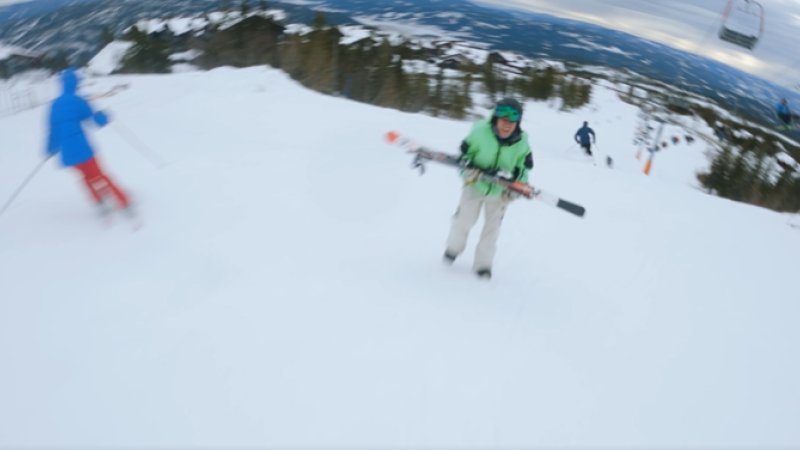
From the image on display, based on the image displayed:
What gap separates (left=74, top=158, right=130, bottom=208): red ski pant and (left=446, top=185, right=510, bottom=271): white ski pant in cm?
366

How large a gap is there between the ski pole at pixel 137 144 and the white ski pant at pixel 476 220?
16.0 ft

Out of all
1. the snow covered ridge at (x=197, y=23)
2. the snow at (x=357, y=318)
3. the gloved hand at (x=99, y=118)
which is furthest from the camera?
the snow covered ridge at (x=197, y=23)

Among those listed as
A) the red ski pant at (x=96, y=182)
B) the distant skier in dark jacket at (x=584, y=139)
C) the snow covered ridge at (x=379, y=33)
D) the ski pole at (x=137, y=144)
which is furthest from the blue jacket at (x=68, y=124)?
the snow covered ridge at (x=379, y=33)

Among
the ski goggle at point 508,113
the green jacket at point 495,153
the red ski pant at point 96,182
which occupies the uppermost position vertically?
the ski goggle at point 508,113

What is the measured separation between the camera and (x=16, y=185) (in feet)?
20.6

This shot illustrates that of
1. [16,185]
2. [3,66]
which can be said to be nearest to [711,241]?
[16,185]

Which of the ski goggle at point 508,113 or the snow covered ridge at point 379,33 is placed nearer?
the ski goggle at point 508,113

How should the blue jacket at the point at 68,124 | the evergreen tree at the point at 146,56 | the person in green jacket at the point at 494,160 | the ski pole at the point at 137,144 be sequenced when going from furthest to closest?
1. the evergreen tree at the point at 146,56
2. the ski pole at the point at 137,144
3. the blue jacket at the point at 68,124
4. the person in green jacket at the point at 494,160

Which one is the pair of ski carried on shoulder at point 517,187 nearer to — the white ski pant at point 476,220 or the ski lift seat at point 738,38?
the white ski pant at point 476,220

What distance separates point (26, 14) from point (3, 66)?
419 feet

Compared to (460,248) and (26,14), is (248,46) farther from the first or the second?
(26,14)

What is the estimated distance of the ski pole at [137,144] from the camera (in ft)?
23.1

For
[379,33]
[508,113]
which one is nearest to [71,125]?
[508,113]

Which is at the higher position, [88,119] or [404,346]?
[88,119]
